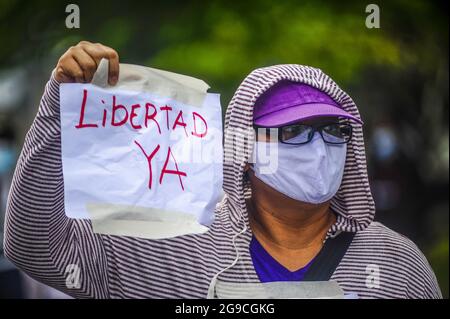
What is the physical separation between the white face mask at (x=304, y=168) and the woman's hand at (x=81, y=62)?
0.51 meters

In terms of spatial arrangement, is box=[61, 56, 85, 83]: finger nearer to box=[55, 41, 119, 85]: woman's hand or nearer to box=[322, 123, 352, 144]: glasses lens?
box=[55, 41, 119, 85]: woman's hand

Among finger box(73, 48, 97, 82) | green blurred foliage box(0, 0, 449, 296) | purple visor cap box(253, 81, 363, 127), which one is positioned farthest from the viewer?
green blurred foliage box(0, 0, 449, 296)

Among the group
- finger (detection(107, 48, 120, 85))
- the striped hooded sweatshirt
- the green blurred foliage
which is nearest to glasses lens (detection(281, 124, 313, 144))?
the striped hooded sweatshirt

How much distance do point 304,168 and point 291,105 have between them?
0.18 meters

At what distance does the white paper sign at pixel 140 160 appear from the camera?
7.61 ft

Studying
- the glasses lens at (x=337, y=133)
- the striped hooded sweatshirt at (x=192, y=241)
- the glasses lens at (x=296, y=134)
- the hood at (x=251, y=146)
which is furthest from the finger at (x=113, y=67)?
the glasses lens at (x=337, y=133)

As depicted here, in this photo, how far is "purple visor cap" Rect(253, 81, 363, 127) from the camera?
2432mm

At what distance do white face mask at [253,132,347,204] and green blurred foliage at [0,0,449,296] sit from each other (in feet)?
1.23

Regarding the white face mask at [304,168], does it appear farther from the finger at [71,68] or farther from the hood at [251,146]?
the finger at [71,68]

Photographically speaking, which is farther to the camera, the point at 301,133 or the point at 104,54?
the point at 301,133

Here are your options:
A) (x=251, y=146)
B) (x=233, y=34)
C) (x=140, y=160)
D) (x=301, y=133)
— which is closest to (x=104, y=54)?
(x=140, y=160)

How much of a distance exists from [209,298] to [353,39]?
1.41m

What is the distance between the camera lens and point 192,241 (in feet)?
8.00

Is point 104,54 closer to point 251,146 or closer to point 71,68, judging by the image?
point 71,68
